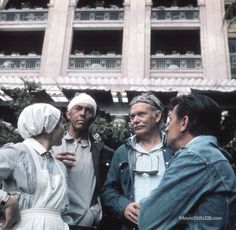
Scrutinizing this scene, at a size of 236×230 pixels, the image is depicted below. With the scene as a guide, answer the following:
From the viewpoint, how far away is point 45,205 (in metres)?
1.98

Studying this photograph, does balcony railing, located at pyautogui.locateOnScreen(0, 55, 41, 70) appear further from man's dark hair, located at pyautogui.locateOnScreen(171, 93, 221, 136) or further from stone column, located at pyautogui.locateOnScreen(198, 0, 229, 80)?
man's dark hair, located at pyautogui.locateOnScreen(171, 93, 221, 136)

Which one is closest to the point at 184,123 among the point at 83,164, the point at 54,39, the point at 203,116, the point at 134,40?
the point at 203,116

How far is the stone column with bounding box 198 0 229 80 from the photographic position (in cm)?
1288

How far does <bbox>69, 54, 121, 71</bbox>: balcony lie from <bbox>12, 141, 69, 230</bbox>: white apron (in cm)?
1181

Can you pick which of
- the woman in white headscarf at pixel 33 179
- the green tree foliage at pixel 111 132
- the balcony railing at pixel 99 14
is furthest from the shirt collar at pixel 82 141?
the balcony railing at pixel 99 14

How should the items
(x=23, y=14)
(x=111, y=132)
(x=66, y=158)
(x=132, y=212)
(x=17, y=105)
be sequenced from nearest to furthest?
(x=132, y=212), (x=66, y=158), (x=111, y=132), (x=17, y=105), (x=23, y=14)

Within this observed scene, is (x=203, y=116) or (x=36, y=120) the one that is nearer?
(x=203, y=116)

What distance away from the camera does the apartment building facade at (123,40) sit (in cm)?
1329

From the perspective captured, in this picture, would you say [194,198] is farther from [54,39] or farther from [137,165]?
[54,39]

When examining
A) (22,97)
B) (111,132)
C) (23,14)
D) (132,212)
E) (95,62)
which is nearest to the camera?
(132,212)

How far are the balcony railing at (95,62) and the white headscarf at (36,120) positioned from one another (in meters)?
11.6

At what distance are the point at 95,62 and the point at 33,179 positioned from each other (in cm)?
1241

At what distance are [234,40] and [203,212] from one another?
14367mm

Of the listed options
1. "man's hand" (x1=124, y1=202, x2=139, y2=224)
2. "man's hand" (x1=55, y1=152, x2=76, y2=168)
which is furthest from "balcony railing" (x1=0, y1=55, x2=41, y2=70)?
"man's hand" (x1=124, y1=202, x2=139, y2=224)
